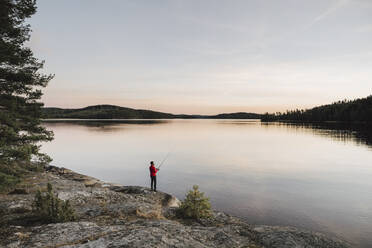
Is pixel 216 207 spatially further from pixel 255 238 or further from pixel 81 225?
pixel 81 225

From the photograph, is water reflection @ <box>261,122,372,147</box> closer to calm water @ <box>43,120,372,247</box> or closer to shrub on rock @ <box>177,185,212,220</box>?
calm water @ <box>43,120,372,247</box>

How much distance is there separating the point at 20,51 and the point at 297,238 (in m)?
19.6

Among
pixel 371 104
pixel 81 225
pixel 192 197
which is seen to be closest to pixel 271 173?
pixel 192 197

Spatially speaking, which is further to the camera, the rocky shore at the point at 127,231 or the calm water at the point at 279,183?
the calm water at the point at 279,183

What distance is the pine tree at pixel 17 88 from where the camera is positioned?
1268cm

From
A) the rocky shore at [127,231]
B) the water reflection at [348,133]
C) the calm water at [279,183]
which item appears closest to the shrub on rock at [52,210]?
the rocky shore at [127,231]

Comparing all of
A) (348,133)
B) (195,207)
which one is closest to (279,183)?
(195,207)

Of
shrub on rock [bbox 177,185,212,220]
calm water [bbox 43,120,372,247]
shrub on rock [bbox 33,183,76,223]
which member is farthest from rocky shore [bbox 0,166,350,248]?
calm water [bbox 43,120,372,247]

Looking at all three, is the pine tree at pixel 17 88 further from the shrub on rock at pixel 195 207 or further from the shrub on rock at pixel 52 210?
the shrub on rock at pixel 195 207

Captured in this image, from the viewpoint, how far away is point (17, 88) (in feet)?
48.1

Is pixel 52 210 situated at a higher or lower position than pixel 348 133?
higher

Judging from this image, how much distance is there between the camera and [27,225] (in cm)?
1013

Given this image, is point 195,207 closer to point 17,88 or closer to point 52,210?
point 52,210

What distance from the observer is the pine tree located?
41.6 feet
